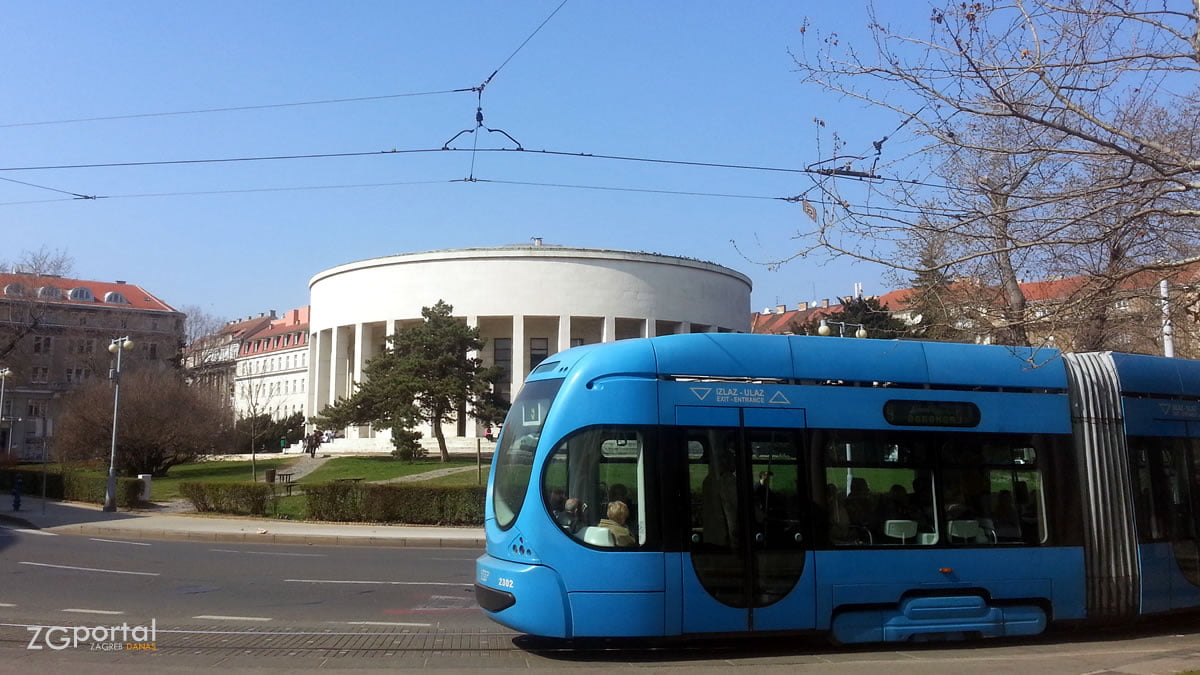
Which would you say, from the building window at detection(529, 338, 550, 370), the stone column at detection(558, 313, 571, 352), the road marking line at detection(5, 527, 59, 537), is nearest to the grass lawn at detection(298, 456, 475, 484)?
the stone column at detection(558, 313, 571, 352)

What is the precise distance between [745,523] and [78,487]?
3175 centimetres

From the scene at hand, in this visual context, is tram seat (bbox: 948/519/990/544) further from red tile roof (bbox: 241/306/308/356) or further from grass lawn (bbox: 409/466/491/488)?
red tile roof (bbox: 241/306/308/356)

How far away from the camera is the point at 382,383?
49.3 metres

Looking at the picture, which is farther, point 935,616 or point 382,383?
point 382,383

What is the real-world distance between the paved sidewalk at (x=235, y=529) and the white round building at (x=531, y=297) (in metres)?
39.2

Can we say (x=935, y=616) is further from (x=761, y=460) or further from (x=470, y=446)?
(x=470, y=446)

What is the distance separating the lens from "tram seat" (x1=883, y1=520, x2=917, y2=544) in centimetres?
912

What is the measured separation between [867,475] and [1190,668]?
3027mm

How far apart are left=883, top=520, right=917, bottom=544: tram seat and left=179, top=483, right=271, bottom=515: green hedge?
72.5ft

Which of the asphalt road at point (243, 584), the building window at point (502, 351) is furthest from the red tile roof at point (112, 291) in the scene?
the asphalt road at point (243, 584)

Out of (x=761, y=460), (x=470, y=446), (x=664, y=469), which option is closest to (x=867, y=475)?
(x=761, y=460)

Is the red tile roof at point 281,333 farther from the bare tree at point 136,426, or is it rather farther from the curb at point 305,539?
the curb at point 305,539

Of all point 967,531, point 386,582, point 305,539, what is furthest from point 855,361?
point 305,539

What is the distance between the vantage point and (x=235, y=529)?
23.1 m
